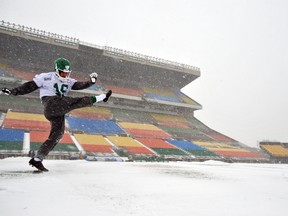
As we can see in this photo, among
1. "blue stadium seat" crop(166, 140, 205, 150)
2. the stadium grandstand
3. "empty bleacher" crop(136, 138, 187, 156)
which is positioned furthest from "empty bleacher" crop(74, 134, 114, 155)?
"blue stadium seat" crop(166, 140, 205, 150)

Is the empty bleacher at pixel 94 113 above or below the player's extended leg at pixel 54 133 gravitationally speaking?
above

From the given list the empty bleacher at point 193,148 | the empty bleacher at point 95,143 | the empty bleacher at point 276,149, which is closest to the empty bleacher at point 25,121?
the empty bleacher at point 95,143

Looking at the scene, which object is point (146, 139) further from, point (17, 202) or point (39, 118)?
point (17, 202)

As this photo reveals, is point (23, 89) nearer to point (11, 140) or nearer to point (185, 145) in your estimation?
point (11, 140)

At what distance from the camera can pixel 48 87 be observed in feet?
12.1

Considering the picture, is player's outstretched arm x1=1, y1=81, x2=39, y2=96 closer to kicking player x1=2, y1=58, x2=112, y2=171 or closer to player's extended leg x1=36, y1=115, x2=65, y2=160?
kicking player x1=2, y1=58, x2=112, y2=171

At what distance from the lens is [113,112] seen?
24172 millimetres

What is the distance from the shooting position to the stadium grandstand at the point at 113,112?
1473cm

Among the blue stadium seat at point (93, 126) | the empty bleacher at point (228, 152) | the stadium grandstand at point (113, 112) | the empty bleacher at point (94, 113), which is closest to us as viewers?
the stadium grandstand at point (113, 112)

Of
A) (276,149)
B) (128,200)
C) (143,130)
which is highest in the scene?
(143,130)

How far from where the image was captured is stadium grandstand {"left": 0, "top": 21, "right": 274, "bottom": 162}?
14.7 m

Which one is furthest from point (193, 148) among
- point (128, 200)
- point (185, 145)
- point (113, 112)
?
point (128, 200)

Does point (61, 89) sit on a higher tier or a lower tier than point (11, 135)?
higher

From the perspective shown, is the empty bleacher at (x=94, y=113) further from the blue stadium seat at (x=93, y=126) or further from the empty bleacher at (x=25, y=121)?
the empty bleacher at (x=25, y=121)
